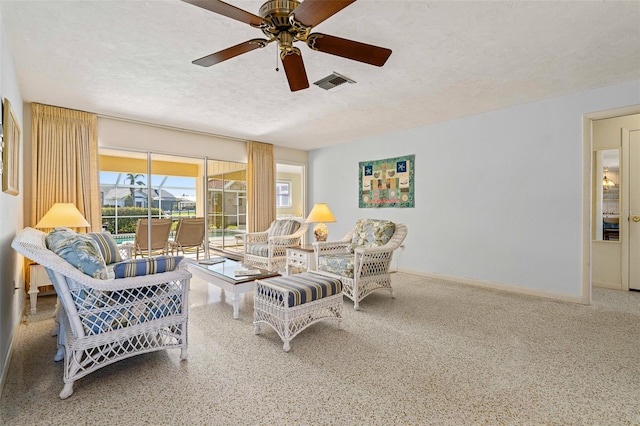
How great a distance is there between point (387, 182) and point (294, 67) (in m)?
3.65

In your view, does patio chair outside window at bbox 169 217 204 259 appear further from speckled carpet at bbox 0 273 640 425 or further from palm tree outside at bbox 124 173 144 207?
speckled carpet at bbox 0 273 640 425

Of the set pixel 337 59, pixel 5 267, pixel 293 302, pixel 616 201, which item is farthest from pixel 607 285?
pixel 5 267

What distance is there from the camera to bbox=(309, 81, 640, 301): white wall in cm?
367

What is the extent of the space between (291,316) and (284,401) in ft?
2.30

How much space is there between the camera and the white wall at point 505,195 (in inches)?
144

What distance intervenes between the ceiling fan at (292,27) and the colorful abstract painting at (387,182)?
3316mm

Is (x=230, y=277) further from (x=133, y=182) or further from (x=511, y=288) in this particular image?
(x=511, y=288)

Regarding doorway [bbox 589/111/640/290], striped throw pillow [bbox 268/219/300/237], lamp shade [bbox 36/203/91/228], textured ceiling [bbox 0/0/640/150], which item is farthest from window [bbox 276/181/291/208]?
doorway [bbox 589/111/640/290]

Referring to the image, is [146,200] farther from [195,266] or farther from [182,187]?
[195,266]

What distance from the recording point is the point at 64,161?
13.5 feet

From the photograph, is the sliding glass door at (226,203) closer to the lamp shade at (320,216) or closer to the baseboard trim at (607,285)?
the lamp shade at (320,216)

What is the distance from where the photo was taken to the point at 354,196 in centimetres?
615

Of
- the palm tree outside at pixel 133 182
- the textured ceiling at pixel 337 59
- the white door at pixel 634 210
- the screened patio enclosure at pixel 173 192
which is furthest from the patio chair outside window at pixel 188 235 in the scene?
the white door at pixel 634 210

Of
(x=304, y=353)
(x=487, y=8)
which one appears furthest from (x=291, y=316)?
(x=487, y=8)
